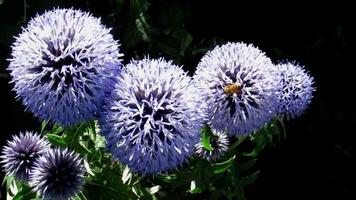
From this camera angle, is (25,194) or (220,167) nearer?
(25,194)

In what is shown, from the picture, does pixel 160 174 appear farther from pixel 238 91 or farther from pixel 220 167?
pixel 238 91

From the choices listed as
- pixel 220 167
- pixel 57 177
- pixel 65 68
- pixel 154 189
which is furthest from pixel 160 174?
pixel 65 68

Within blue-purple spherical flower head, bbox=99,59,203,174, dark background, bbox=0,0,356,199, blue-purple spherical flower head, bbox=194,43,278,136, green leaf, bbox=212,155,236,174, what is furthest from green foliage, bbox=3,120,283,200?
dark background, bbox=0,0,356,199

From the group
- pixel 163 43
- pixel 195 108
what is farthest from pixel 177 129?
pixel 163 43

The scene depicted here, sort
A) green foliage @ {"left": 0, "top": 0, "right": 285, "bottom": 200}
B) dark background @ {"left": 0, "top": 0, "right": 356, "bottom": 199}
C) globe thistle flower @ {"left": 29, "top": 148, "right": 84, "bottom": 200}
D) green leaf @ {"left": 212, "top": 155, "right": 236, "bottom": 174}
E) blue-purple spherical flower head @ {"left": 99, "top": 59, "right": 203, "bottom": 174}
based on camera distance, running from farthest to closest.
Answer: dark background @ {"left": 0, "top": 0, "right": 356, "bottom": 199} → green leaf @ {"left": 212, "top": 155, "right": 236, "bottom": 174} → green foliage @ {"left": 0, "top": 0, "right": 285, "bottom": 200} → globe thistle flower @ {"left": 29, "top": 148, "right": 84, "bottom": 200} → blue-purple spherical flower head @ {"left": 99, "top": 59, "right": 203, "bottom": 174}

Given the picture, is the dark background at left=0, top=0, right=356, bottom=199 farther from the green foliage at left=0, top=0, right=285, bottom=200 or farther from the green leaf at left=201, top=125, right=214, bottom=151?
the green leaf at left=201, top=125, right=214, bottom=151

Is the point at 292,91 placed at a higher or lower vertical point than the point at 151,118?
higher
